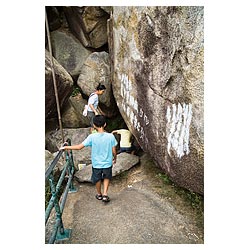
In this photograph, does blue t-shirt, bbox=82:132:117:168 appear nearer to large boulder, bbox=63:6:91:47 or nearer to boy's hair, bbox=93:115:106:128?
boy's hair, bbox=93:115:106:128

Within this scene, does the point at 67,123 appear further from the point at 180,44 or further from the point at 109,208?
the point at 180,44

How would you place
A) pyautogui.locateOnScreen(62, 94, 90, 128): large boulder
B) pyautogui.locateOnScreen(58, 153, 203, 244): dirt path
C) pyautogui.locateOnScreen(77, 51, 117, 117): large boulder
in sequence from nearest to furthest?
pyautogui.locateOnScreen(58, 153, 203, 244): dirt path, pyautogui.locateOnScreen(77, 51, 117, 117): large boulder, pyautogui.locateOnScreen(62, 94, 90, 128): large boulder

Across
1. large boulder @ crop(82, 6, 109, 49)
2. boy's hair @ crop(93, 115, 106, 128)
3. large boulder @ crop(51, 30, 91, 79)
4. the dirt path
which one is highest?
large boulder @ crop(82, 6, 109, 49)

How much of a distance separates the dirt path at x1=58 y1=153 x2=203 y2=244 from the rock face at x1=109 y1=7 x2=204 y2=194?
1.63ft

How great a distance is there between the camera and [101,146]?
11.0 ft

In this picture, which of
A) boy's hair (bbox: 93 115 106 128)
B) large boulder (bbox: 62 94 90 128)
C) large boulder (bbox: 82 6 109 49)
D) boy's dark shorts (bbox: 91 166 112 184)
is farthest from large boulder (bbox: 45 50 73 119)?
boy's dark shorts (bbox: 91 166 112 184)

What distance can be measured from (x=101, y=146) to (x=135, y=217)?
116cm

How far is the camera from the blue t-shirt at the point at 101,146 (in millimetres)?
3350

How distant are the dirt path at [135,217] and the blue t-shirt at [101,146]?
0.76 meters

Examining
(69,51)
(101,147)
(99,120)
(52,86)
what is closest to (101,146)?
(101,147)

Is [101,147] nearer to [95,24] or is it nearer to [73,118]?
[73,118]

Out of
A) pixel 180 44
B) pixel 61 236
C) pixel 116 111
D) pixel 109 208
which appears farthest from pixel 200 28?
pixel 116 111

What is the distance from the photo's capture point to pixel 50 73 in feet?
18.7

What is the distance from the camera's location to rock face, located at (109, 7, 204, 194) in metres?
2.69
